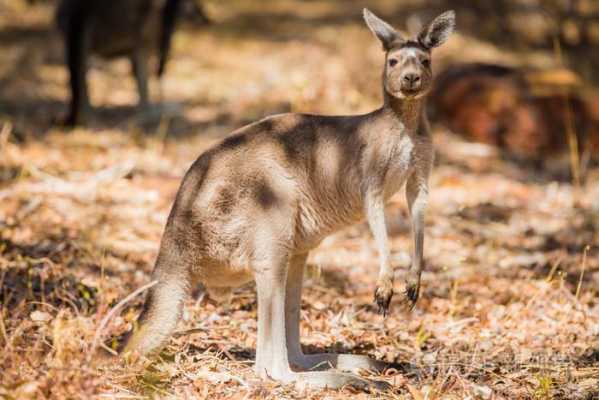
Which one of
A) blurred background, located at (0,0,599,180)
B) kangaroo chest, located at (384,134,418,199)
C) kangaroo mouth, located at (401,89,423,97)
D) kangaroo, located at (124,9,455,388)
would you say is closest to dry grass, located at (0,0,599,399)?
blurred background, located at (0,0,599,180)

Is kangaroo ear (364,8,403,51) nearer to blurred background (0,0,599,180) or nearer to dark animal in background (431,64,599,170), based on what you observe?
blurred background (0,0,599,180)

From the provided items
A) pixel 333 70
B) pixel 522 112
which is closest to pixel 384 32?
pixel 522 112

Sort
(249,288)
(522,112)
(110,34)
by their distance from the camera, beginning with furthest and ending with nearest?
(522,112)
(110,34)
(249,288)

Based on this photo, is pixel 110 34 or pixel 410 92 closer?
pixel 410 92

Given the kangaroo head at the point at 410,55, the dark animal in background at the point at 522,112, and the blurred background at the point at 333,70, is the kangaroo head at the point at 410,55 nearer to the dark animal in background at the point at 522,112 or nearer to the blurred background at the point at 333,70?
the blurred background at the point at 333,70

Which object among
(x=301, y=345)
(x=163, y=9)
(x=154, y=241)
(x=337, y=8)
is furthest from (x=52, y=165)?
(x=337, y=8)

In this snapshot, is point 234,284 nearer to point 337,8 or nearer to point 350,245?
point 350,245

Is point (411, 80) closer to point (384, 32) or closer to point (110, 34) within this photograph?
point (384, 32)

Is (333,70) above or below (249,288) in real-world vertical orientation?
above

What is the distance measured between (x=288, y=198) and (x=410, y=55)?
63cm

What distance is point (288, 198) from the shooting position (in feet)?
10.1

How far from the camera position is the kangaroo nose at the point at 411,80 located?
3031 millimetres

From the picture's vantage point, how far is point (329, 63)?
27.2 feet

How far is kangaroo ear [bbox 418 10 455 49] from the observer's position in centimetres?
317
